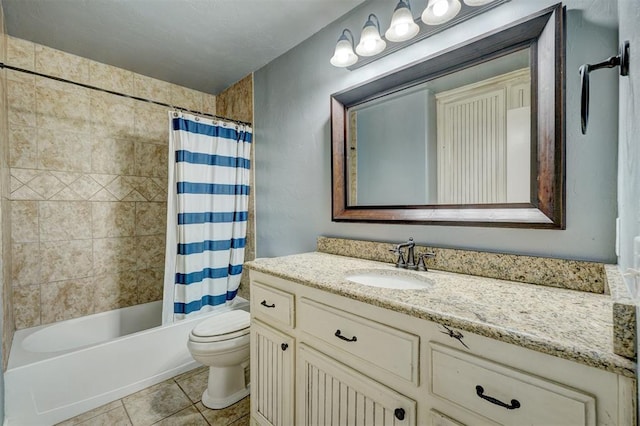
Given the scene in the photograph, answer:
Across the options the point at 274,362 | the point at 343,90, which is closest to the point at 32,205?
the point at 274,362

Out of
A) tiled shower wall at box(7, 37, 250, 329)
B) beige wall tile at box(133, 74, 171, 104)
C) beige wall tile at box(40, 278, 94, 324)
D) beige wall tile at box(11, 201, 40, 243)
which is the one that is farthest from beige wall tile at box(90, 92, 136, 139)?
beige wall tile at box(40, 278, 94, 324)

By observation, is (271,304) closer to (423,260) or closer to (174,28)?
(423,260)

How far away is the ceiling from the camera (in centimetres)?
162

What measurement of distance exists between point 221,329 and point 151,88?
2.25 m

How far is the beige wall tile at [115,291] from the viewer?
2.27 metres

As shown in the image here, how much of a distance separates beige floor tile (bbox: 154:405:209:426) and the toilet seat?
0.41 m

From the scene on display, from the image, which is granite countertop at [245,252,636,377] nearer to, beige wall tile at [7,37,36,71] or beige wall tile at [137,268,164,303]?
beige wall tile at [137,268,164,303]

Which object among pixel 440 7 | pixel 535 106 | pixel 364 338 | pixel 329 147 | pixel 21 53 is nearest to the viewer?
pixel 364 338

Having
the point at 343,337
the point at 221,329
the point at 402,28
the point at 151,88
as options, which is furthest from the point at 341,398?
the point at 151,88

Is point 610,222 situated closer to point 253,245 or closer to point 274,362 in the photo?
point 274,362

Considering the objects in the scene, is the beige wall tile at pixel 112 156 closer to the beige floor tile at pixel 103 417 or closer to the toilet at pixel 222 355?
the toilet at pixel 222 355

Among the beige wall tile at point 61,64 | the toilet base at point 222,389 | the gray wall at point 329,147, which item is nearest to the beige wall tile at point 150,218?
the gray wall at point 329,147

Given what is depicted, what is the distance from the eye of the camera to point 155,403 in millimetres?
1649

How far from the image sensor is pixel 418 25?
4.31 ft
